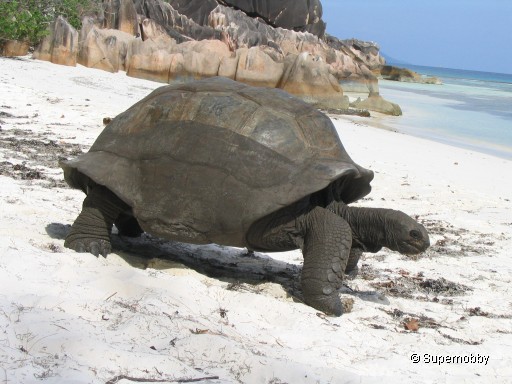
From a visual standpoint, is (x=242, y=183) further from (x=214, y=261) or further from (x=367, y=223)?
(x=214, y=261)

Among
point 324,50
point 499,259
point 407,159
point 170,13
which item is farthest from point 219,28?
point 499,259

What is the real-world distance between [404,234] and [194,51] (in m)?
24.1

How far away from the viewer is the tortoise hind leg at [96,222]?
4.66m

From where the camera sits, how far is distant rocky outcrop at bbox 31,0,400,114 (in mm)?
22922

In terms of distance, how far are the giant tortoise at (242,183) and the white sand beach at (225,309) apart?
1.07 ft

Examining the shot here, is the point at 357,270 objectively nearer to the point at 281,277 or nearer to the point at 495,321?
the point at 281,277

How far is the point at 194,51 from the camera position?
27.4 metres

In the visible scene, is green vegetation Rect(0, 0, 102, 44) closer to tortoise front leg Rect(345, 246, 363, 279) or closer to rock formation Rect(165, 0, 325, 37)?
tortoise front leg Rect(345, 246, 363, 279)

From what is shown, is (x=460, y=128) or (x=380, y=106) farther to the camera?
(x=380, y=106)

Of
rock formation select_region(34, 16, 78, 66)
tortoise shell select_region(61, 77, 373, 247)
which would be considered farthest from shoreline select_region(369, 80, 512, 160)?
tortoise shell select_region(61, 77, 373, 247)

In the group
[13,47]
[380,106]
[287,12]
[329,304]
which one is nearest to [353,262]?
[329,304]

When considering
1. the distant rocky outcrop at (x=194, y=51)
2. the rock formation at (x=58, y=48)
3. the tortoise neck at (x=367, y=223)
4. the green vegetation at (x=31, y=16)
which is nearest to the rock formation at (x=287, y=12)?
the distant rocky outcrop at (x=194, y=51)

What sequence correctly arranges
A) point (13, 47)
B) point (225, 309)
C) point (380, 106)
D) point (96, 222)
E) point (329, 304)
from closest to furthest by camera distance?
point (225, 309) → point (329, 304) → point (96, 222) → point (13, 47) → point (380, 106)

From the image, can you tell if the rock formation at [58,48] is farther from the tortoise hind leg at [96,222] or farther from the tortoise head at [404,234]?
the tortoise head at [404,234]
